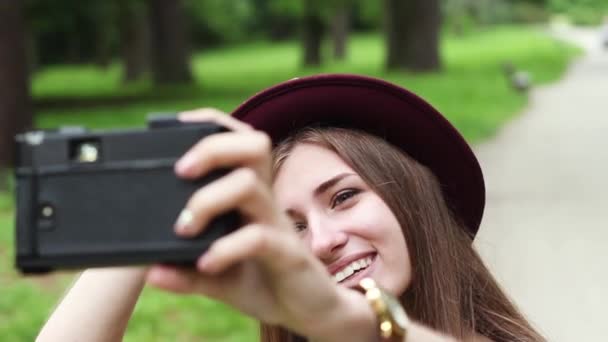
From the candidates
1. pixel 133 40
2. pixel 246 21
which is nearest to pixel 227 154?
pixel 133 40

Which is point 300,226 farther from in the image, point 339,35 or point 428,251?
point 339,35

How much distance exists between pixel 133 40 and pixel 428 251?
32.0 meters

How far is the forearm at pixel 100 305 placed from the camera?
1.99m

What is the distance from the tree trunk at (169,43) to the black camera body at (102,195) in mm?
23850

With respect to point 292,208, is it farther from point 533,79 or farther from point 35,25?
point 35,25

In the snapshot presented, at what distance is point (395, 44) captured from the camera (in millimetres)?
25188

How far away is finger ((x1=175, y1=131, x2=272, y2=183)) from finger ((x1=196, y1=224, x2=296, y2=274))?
0.24 feet

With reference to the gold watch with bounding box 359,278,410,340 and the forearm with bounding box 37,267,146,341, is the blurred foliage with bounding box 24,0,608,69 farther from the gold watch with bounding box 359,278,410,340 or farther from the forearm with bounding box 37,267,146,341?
the gold watch with bounding box 359,278,410,340

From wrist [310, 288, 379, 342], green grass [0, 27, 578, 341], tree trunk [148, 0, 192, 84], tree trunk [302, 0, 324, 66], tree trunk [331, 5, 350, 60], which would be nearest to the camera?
wrist [310, 288, 379, 342]

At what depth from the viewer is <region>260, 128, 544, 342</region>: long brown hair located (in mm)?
2045

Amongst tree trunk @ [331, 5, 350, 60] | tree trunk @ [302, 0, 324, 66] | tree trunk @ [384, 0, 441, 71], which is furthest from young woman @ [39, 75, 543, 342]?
tree trunk @ [331, 5, 350, 60]

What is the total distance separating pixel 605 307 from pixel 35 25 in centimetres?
2543

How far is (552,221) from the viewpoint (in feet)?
26.6

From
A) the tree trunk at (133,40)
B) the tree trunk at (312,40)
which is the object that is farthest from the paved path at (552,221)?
the tree trunk at (133,40)
